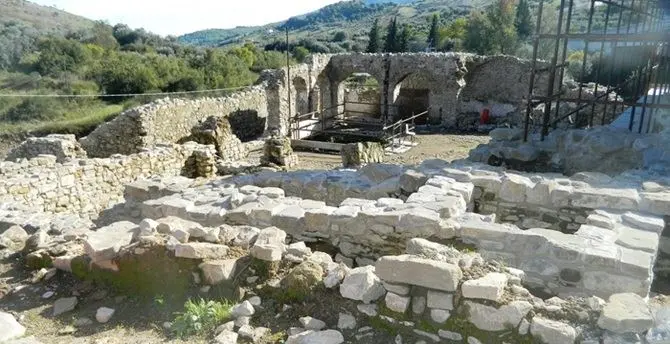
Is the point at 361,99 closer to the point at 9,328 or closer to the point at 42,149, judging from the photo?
the point at 42,149

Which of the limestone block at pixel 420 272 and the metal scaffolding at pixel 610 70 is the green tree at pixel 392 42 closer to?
the metal scaffolding at pixel 610 70

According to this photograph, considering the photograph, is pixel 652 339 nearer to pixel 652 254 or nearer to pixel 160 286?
pixel 652 254

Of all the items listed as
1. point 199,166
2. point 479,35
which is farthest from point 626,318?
point 479,35

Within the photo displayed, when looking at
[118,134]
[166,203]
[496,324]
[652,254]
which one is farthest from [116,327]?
[118,134]

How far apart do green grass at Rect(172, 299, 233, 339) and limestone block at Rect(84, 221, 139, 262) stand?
41.5 inches

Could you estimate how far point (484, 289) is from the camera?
135 inches

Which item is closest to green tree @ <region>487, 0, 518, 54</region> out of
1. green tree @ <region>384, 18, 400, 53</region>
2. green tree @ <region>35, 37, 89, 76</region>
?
green tree @ <region>384, 18, 400, 53</region>

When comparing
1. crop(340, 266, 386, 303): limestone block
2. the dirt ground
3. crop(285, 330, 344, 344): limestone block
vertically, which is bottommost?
the dirt ground

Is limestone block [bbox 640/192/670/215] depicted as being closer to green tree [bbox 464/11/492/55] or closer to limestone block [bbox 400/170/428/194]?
limestone block [bbox 400/170/428/194]

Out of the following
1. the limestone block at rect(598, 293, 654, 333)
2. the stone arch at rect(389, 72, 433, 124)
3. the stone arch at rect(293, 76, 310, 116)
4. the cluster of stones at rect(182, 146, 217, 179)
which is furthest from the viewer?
the stone arch at rect(389, 72, 433, 124)

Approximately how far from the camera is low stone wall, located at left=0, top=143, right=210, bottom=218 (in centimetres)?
852

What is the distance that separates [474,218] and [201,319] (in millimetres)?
2792

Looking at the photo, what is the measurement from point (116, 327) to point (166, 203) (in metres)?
2.25

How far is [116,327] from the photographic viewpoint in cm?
405
